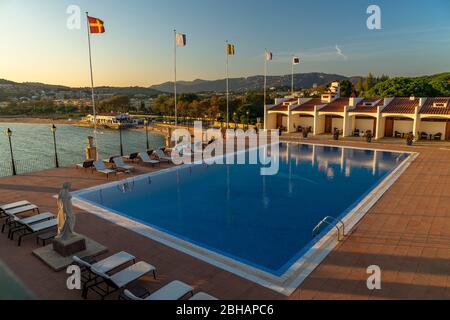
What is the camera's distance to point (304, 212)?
11500 mm

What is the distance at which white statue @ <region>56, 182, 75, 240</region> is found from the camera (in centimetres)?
753

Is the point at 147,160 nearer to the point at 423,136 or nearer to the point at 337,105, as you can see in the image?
the point at 337,105

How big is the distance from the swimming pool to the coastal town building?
30.9ft

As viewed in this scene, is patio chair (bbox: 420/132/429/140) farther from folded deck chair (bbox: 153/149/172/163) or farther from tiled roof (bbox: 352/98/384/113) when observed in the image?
folded deck chair (bbox: 153/149/172/163)

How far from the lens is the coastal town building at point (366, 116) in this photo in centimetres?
2622

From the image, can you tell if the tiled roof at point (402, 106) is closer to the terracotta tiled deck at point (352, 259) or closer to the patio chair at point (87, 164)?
the terracotta tiled deck at point (352, 259)

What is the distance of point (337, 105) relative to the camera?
31.4m

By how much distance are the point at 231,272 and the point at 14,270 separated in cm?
488

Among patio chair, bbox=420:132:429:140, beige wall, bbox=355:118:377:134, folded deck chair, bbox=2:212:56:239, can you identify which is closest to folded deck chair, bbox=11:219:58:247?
folded deck chair, bbox=2:212:56:239

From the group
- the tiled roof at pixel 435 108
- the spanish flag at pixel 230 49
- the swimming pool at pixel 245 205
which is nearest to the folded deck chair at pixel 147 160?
the swimming pool at pixel 245 205
